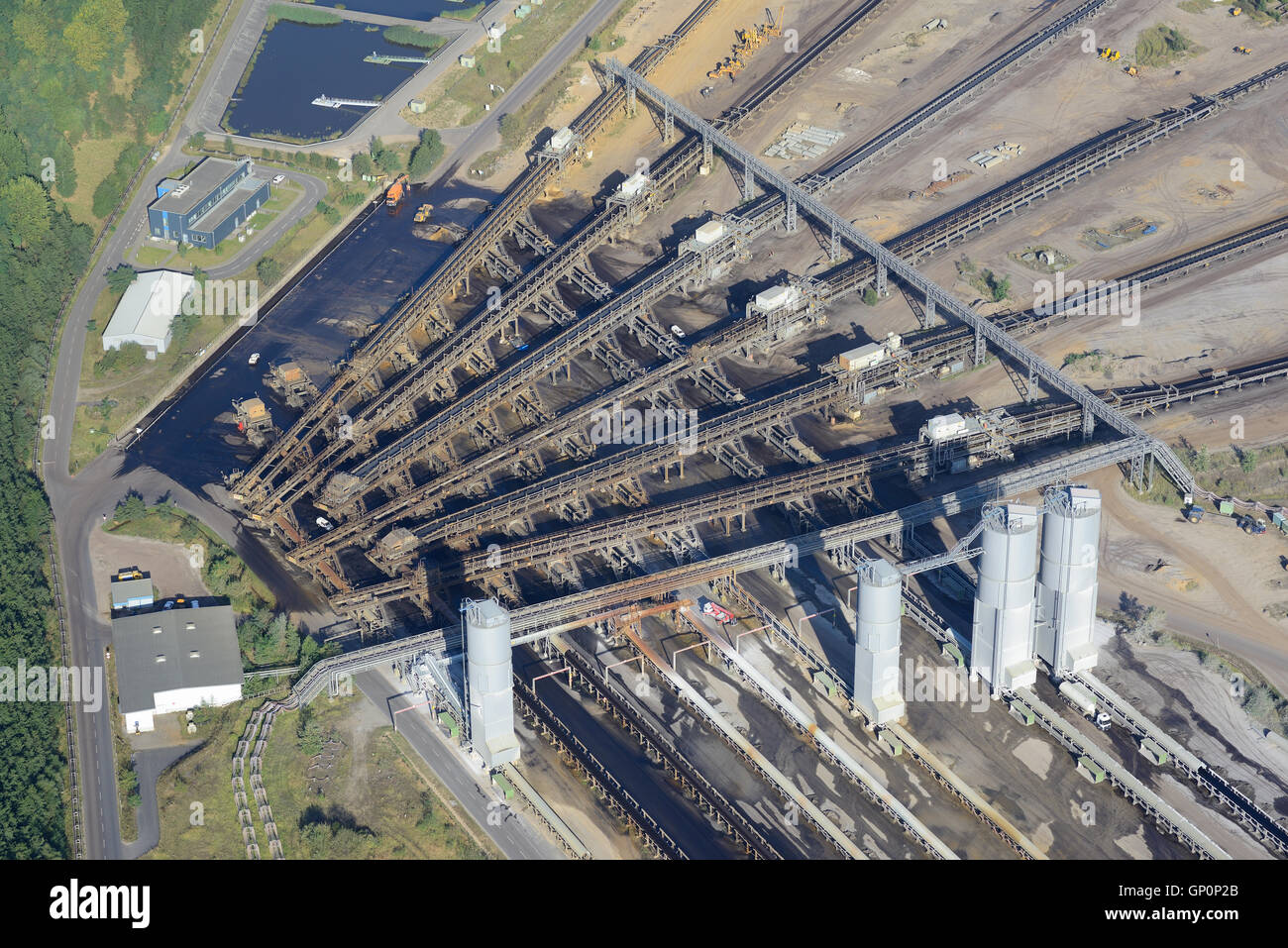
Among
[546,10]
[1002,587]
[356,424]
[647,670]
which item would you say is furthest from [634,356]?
[546,10]

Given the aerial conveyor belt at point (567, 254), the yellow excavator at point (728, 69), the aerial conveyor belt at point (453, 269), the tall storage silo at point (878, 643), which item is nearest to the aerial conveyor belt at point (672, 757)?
the tall storage silo at point (878, 643)

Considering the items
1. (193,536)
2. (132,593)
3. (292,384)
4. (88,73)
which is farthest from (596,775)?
(88,73)

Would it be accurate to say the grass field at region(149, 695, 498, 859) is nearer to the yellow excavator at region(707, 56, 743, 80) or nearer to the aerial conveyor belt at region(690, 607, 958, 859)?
the aerial conveyor belt at region(690, 607, 958, 859)

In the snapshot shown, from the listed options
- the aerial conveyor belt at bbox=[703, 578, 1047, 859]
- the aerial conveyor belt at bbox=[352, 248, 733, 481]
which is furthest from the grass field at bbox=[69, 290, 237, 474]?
the aerial conveyor belt at bbox=[703, 578, 1047, 859]

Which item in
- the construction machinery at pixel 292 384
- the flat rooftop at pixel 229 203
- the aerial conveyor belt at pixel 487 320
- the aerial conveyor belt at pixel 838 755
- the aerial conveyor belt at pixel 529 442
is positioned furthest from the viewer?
the flat rooftop at pixel 229 203

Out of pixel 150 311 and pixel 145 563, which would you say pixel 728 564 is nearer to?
pixel 145 563

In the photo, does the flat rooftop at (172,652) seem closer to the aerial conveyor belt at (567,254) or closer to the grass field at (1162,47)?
the aerial conveyor belt at (567,254)
